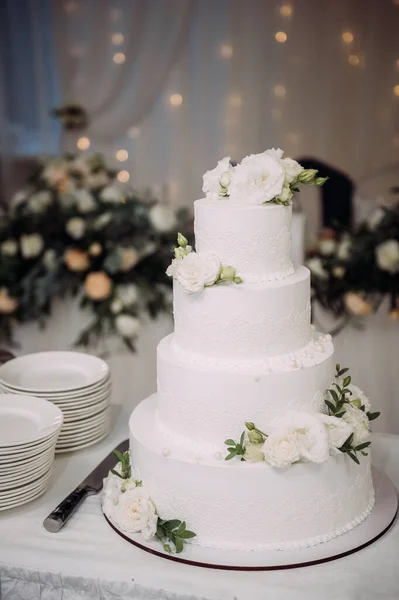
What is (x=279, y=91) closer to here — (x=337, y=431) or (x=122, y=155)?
(x=122, y=155)

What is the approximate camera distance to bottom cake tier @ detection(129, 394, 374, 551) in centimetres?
177

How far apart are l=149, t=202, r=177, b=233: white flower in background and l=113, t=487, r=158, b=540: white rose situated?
2.52 metres

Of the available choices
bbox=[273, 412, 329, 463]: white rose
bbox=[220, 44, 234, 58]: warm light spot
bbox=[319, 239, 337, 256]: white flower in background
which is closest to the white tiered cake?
bbox=[273, 412, 329, 463]: white rose

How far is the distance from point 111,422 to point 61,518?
29.0 inches

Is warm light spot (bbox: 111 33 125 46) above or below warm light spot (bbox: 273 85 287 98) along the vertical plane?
above

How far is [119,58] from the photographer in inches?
233

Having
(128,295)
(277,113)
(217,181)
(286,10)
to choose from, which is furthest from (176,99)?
(217,181)

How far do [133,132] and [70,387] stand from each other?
407 centimetres

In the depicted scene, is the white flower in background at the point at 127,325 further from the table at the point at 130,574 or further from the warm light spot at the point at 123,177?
the table at the point at 130,574

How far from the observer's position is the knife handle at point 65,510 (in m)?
1.83

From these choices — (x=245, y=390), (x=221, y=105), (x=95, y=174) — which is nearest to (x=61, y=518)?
(x=245, y=390)

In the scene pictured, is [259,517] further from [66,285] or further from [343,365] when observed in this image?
[66,285]

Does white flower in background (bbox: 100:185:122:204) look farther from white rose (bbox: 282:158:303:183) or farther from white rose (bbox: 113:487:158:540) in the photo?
white rose (bbox: 113:487:158:540)

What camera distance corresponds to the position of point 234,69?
18.5 ft
